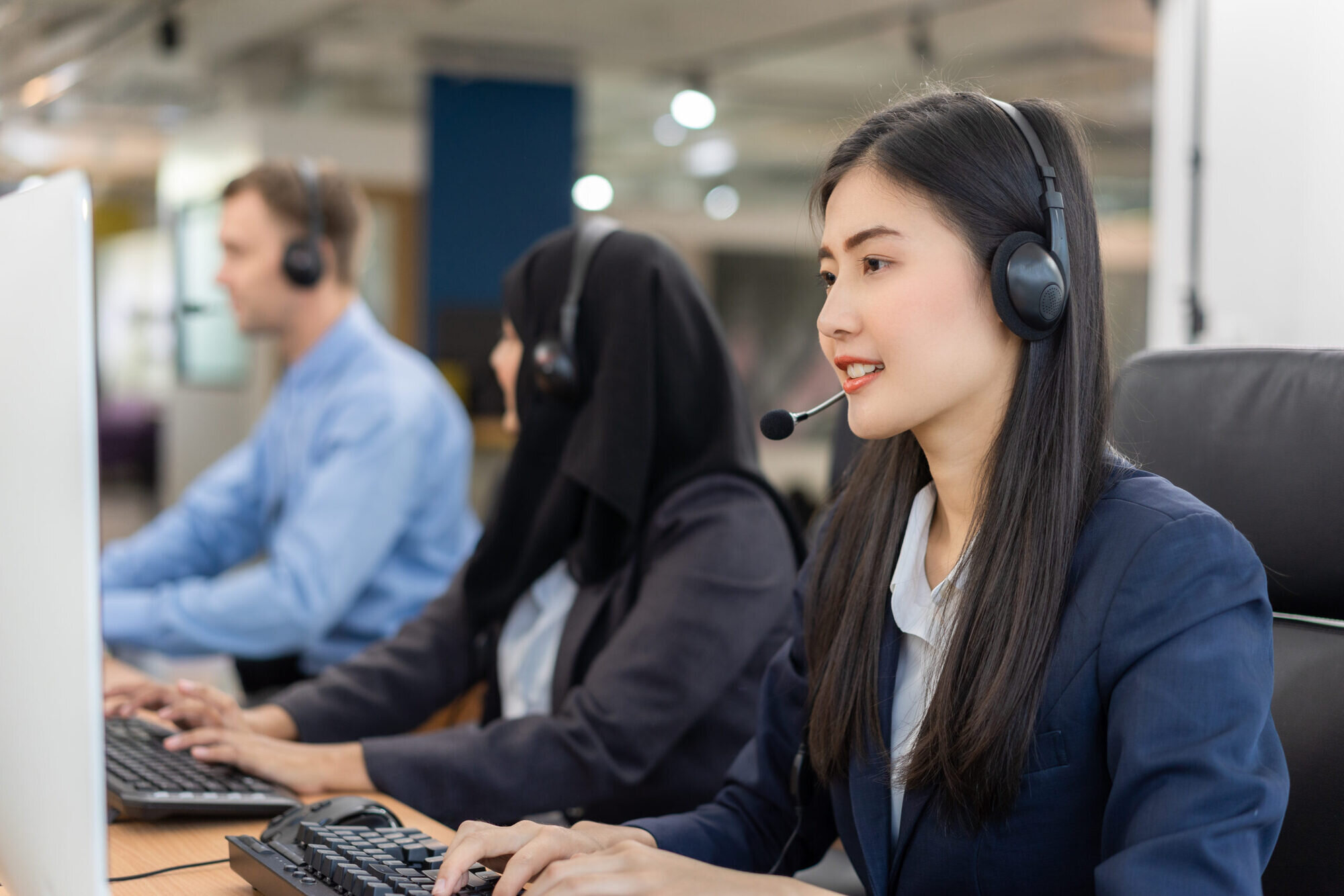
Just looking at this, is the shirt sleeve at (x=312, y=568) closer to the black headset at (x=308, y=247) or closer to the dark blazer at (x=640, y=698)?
the black headset at (x=308, y=247)

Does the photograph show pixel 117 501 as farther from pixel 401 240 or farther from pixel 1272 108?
pixel 1272 108

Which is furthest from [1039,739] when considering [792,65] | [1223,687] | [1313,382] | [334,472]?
[792,65]

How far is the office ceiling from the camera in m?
5.57

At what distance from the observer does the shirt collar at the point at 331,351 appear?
99.1 inches

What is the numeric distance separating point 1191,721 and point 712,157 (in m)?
9.23

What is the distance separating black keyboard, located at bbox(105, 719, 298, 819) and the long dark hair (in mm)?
582

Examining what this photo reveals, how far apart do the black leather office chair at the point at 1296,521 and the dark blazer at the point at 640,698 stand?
0.50 m

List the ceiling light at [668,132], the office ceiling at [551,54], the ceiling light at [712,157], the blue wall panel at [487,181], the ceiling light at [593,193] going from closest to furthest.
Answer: the office ceiling at [551,54] → the blue wall panel at [487,181] → the ceiling light at [593,193] → the ceiling light at [668,132] → the ceiling light at [712,157]

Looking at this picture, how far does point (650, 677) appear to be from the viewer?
1.41 metres

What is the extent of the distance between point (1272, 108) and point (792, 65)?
5.15 meters

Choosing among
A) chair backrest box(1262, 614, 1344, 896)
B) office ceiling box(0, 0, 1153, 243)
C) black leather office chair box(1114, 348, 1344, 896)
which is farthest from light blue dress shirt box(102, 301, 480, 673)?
office ceiling box(0, 0, 1153, 243)

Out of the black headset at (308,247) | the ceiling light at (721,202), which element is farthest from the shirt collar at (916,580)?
the ceiling light at (721,202)

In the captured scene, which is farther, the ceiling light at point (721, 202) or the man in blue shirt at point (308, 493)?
the ceiling light at point (721, 202)

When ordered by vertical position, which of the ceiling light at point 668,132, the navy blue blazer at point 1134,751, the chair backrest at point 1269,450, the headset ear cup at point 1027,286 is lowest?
the navy blue blazer at point 1134,751
